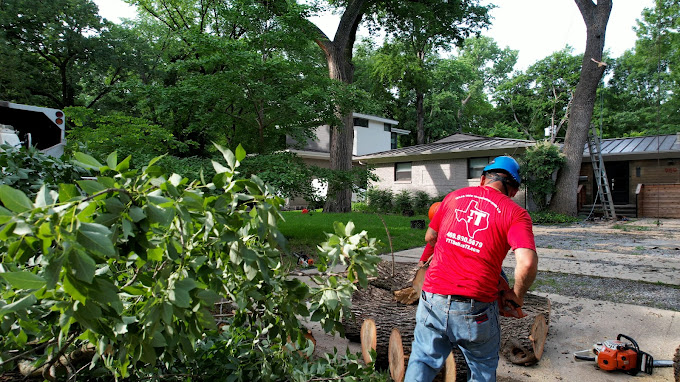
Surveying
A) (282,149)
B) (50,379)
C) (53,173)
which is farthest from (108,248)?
(282,149)

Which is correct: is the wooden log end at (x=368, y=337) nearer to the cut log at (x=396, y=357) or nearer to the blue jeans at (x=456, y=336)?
the cut log at (x=396, y=357)

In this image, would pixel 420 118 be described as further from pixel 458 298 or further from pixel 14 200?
pixel 14 200

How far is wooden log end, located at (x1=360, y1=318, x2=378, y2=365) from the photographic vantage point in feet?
11.6

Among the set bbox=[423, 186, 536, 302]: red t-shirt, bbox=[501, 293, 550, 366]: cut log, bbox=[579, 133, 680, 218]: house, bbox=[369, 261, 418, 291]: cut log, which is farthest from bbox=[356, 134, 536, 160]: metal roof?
bbox=[423, 186, 536, 302]: red t-shirt

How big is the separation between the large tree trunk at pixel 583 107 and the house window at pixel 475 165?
3.58 meters

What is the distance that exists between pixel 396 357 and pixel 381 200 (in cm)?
1989

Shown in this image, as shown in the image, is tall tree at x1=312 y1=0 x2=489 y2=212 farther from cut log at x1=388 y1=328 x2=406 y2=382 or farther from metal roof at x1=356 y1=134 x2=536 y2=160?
cut log at x1=388 y1=328 x2=406 y2=382

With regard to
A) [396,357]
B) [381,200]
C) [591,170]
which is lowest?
[396,357]

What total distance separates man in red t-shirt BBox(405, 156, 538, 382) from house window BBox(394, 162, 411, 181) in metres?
21.6

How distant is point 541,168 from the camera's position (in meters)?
17.5

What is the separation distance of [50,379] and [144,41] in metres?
26.4

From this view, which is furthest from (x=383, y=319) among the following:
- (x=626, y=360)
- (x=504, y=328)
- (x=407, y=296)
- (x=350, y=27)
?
(x=350, y=27)

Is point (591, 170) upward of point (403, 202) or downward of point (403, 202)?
upward

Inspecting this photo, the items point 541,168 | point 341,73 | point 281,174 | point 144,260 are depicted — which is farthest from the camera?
point 541,168
